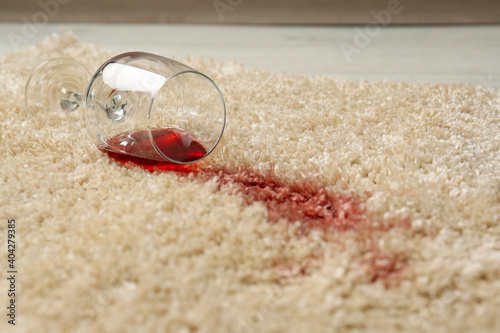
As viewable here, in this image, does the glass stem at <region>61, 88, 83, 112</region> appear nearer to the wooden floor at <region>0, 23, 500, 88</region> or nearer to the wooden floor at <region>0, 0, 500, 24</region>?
the wooden floor at <region>0, 23, 500, 88</region>

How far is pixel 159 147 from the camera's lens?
0.80 meters

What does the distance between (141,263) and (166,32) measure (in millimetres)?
1849

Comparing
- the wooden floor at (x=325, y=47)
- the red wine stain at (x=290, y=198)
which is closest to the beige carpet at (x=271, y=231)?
the red wine stain at (x=290, y=198)

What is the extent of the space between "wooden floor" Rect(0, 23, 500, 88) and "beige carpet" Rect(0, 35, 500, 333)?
529 mm

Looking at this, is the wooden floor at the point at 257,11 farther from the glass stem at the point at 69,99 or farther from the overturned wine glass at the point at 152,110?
the overturned wine glass at the point at 152,110

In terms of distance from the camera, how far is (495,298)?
21.9 inches

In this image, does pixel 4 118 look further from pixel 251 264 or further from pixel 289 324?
pixel 289 324

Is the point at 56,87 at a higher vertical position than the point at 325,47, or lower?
lower

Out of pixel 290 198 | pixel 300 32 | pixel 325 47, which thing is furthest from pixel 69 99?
pixel 300 32

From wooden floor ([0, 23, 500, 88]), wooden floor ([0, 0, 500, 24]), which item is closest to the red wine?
wooden floor ([0, 23, 500, 88])

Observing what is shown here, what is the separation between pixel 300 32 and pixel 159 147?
1.56 metres

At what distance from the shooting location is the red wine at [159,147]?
31.9 inches

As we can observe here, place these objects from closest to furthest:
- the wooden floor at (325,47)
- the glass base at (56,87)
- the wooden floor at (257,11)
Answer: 1. the glass base at (56,87)
2. the wooden floor at (325,47)
3. the wooden floor at (257,11)

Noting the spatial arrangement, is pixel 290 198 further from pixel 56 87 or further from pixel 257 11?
pixel 257 11
